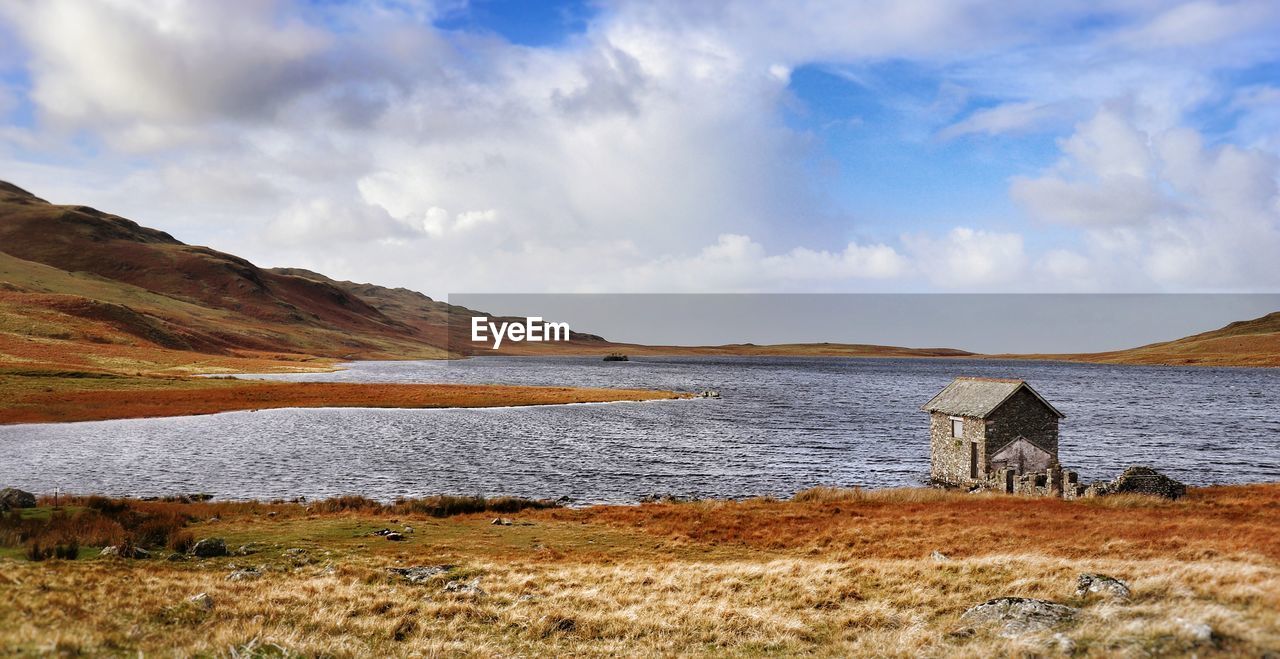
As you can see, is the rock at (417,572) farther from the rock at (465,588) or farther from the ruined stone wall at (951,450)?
the ruined stone wall at (951,450)

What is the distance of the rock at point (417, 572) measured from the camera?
2272 cm

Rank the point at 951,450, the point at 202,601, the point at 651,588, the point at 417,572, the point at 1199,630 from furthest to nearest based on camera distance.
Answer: the point at 951,450 < the point at 417,572 < the point at 651,588 < the point at 202,601 < the point at 1199,630

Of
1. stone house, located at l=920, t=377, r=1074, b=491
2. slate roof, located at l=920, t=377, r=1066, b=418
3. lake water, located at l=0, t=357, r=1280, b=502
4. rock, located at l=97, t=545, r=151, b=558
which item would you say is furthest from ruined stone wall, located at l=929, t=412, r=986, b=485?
rock, located at l=97, t=545, r=151, b=558

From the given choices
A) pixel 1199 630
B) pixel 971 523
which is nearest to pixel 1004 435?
pixel 971 523

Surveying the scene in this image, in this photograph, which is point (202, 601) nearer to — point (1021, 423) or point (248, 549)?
point (248, 549)

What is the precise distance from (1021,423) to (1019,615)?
36218 millimetres

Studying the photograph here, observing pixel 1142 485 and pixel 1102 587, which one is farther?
pixel 1142 485

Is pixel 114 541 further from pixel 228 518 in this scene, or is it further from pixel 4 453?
pixel 4 453

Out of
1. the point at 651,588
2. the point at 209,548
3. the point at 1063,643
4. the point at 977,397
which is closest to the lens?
the point at 1063,643

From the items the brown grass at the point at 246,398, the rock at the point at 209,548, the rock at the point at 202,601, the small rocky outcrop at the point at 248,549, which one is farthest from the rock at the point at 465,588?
the brown grass at the point at 246,398

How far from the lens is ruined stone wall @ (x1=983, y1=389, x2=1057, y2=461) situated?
47.7 meters

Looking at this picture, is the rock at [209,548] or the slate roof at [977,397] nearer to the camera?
the rock at [209,548]

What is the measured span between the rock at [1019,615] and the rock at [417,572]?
1595 centimetres

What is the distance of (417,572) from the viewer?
23.8 metres
